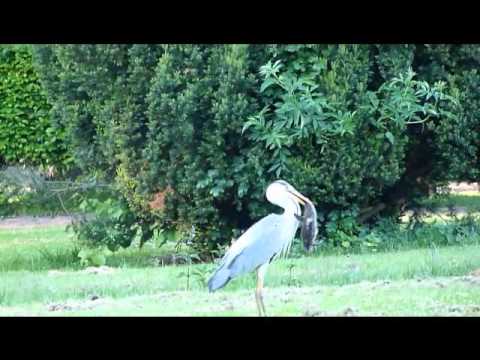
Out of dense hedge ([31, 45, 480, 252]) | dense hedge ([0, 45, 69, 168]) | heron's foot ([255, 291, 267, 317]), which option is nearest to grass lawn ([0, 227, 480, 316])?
heron's foot ([255, 291, 267, 317])

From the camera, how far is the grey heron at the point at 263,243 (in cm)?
843

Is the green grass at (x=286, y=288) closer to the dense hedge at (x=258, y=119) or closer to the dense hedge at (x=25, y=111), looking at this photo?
the dense hedge at (x=258, y=119)

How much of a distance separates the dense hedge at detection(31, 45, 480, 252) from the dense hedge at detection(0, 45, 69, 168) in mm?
1352

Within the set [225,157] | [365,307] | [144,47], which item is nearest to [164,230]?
[225,157]

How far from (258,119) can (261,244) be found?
7.85 ft

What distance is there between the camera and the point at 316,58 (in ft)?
34.8

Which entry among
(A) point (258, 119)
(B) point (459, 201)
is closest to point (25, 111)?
(A) point (258, 119)

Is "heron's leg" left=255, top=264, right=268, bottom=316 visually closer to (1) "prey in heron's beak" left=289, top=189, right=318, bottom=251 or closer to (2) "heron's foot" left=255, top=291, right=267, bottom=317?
(2) "heron's foot" left=255, top=291, right=267, bottom=317

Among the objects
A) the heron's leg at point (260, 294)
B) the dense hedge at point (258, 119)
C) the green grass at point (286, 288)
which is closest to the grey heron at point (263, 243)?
the heron's leg at point (260, 294)

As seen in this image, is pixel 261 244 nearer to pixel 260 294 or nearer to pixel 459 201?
pixel 260 294

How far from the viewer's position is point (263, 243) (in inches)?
332

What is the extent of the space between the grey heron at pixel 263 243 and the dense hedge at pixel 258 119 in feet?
6.08

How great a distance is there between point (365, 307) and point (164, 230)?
3.51 m
